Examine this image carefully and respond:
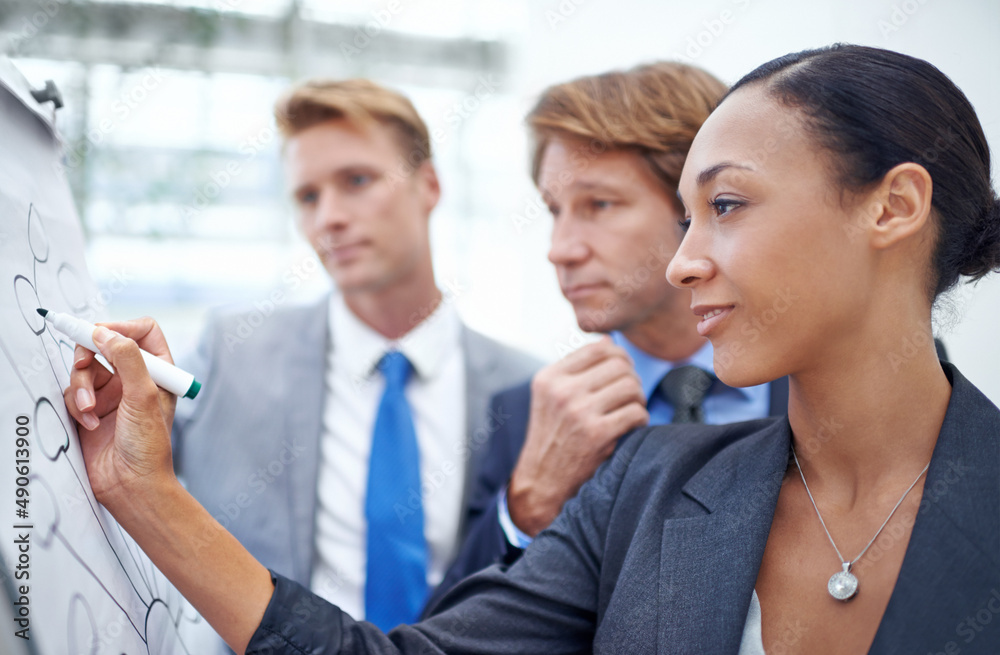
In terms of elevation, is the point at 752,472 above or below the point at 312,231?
below

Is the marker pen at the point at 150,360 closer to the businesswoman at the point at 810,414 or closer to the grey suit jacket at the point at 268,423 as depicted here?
the businesswoman at the point at 810,414

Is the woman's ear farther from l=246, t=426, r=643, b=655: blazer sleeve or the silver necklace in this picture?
l=246, t=426, r=643, b=655: blazer sleeve

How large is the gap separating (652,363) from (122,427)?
41.4 inches

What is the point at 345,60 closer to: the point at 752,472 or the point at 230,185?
the point at 230,185

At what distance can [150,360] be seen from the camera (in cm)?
93

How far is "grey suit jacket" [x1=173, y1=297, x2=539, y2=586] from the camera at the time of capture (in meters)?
1.59

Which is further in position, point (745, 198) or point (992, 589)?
point (745, 198)

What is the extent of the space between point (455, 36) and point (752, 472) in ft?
10.5

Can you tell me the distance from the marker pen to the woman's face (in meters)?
0.63

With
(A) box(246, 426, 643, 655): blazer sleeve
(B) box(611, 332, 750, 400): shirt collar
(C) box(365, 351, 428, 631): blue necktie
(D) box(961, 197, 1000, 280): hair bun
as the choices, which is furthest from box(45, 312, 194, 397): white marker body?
(D) box(961, 197, 1000, 280): hair bun

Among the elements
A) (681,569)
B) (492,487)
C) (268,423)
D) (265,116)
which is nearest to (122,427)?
(681,569)

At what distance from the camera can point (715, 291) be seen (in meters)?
Answer: 0.92

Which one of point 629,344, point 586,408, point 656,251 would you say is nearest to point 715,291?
point 586,408

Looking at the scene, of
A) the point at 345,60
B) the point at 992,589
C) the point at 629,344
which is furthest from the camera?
the point at 345,60
